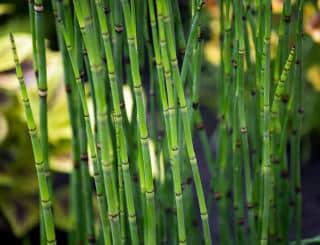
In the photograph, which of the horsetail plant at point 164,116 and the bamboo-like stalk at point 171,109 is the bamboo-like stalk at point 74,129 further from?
the bamboo-like stalk at point 171,109

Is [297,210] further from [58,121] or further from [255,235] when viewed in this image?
[58,121]

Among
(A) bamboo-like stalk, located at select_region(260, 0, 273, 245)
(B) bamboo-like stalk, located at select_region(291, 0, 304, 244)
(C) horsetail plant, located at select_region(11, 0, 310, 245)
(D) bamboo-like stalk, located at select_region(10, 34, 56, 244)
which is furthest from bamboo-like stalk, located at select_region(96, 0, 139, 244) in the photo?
(B) bamboo-like stalk, located at select_region(291, 0, 304, 244)

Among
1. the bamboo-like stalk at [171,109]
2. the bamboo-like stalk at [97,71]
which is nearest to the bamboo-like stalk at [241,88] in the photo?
the bamboo-like stalk at [171,109]

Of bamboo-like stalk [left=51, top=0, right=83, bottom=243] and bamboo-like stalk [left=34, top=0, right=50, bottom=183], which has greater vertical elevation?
bamboo-like stalk [left=34, top=0, right=50, bottom=183]

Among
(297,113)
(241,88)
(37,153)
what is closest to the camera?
(37,153)

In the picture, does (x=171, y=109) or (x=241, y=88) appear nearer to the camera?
(x=171, y=109)

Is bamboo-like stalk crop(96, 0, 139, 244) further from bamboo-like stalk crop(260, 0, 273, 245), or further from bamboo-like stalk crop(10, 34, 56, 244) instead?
bamboo-like stalk crop(260, 0, 273, 245)

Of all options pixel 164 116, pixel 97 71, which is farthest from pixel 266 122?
pixel 97 71

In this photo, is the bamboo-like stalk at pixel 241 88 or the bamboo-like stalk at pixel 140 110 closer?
the bamboo-like stalk at pixel 140 110

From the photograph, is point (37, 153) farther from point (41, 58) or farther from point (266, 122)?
point (266, 122)
